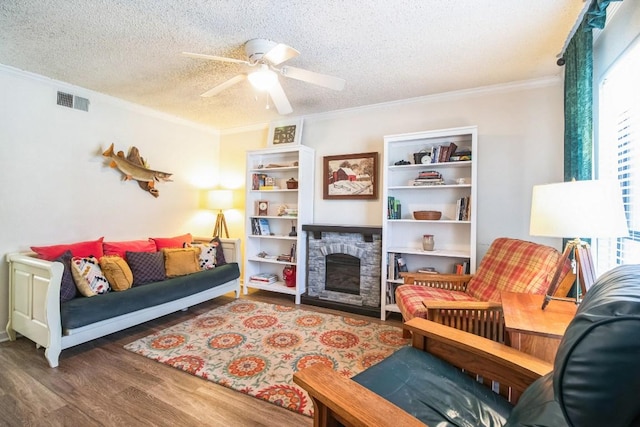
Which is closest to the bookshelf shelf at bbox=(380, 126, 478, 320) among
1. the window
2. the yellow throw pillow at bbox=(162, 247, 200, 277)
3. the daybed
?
the window

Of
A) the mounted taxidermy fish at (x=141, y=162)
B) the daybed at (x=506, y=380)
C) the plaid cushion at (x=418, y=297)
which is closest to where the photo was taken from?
the daybed at (x=506, y=380)

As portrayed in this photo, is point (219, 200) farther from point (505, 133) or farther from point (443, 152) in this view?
point (505, 133)

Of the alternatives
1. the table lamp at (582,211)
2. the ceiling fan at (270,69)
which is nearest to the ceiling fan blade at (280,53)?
the ceiling fan at (270,69)

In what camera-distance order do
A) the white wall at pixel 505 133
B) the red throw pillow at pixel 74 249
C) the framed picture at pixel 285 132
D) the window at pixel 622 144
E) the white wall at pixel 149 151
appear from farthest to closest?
the framed picture at pixel 285 132
the white wall at pixel 505 133
the white wall at pixel 149 151
the red throw pillow at pixel 74 249
the window at pixel 622 144

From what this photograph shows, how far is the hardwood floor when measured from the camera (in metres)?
1.71

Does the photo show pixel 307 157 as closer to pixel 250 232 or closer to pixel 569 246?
pixel 250 232

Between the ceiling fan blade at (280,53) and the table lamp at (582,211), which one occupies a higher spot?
the ceiling fan blade at (280,53)

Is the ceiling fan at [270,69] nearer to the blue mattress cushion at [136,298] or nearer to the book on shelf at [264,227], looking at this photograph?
the blue mattress cushion at [136,298]

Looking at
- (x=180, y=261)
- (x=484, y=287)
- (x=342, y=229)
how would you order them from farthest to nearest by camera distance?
(x=342, y=229), (x=180, y=261), (x=484, y=287)

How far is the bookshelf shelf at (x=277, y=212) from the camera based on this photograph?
3867 millimetres

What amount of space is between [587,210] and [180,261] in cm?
353

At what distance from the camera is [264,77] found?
7.83ft

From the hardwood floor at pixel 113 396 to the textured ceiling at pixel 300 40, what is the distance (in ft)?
8.21

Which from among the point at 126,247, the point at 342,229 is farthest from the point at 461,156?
the point at 126,247
